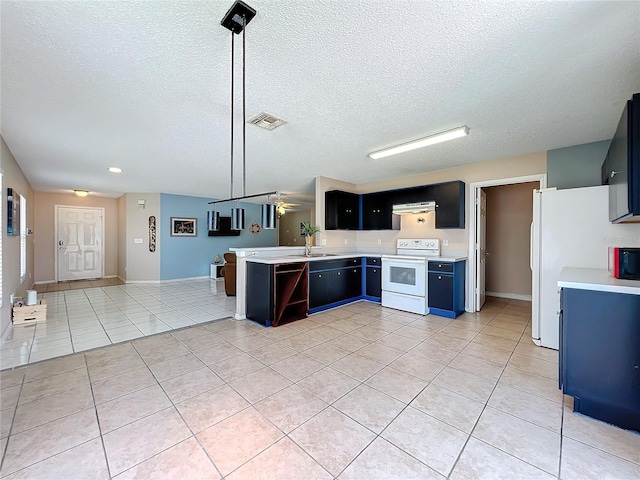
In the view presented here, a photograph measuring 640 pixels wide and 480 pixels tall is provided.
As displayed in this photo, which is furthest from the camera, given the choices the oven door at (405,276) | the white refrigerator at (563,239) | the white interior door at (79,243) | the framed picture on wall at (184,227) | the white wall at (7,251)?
the framed picture on wall at (184,227)

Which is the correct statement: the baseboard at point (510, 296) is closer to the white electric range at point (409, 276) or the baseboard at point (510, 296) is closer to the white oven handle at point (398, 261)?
the white electric range at point (409, 276)

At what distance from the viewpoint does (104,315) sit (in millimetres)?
4254

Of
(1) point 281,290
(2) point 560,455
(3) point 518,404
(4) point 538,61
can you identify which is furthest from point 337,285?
(4) point 538,61

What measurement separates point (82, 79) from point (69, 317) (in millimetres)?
3817

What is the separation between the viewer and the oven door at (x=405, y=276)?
14.2 ft

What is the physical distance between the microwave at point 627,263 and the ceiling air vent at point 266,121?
130 inches

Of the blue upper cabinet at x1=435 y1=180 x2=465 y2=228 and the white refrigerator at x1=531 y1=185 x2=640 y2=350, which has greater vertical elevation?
the blue upper cabinet at x1=435 y1=180 x2=465 y2=228

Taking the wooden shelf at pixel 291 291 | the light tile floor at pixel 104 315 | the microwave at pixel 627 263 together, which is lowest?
the light tile floor at pixel 104 315

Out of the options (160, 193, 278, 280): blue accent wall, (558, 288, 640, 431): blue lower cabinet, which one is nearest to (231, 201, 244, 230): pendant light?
(558, 288, 640, 431): blue lower cabinet

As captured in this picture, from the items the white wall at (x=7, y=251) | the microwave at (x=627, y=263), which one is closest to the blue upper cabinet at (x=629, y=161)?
the microwave at (x=627, y=263)

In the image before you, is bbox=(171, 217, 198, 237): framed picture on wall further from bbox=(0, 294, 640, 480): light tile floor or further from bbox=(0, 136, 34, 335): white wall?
bbox=(0, 294, 640, 480): light tile floor

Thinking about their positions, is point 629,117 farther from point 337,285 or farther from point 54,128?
point 54,128

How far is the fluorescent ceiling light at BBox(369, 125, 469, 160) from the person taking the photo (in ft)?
9.83

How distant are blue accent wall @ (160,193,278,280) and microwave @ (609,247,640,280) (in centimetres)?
797
